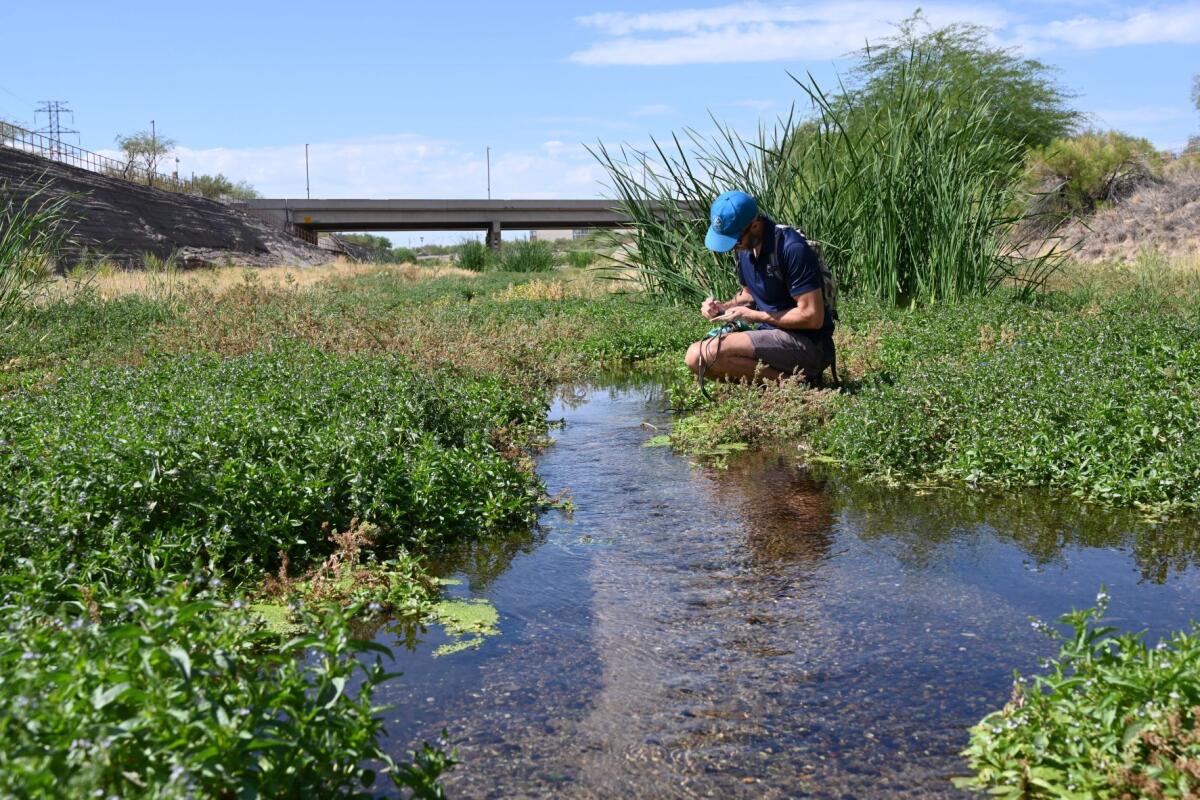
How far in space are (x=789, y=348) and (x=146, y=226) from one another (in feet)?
121

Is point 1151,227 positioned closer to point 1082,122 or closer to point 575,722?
point 1082,122

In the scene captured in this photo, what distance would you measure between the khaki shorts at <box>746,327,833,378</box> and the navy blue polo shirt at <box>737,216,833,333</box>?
0.45ft

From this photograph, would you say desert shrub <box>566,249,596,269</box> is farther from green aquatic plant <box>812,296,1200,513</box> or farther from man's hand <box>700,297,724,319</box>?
green aquatic plant <box>812,296,1200,513</box>

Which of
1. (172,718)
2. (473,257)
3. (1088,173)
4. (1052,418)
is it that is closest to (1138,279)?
(1052,418)

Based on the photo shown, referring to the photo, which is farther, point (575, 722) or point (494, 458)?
point (494, 458)

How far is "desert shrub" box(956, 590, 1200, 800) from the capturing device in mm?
2562

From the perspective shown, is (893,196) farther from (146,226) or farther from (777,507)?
(146,226)

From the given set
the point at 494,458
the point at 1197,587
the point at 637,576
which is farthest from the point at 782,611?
the point at 494,458

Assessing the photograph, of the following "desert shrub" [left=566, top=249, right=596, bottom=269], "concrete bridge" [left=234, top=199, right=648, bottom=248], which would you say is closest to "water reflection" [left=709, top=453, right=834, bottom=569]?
"desert shrub" [left=566, top=249, right=596, bottom=269]

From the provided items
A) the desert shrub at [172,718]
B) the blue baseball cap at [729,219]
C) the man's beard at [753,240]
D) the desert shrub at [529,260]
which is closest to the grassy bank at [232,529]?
the desert shrub at [172,718]

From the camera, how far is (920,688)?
3525 millimetres

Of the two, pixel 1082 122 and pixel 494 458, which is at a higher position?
pixel 1082 122

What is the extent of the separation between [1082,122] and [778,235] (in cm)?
3723

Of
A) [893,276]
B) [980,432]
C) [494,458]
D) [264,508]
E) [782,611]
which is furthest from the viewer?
[893,276]
